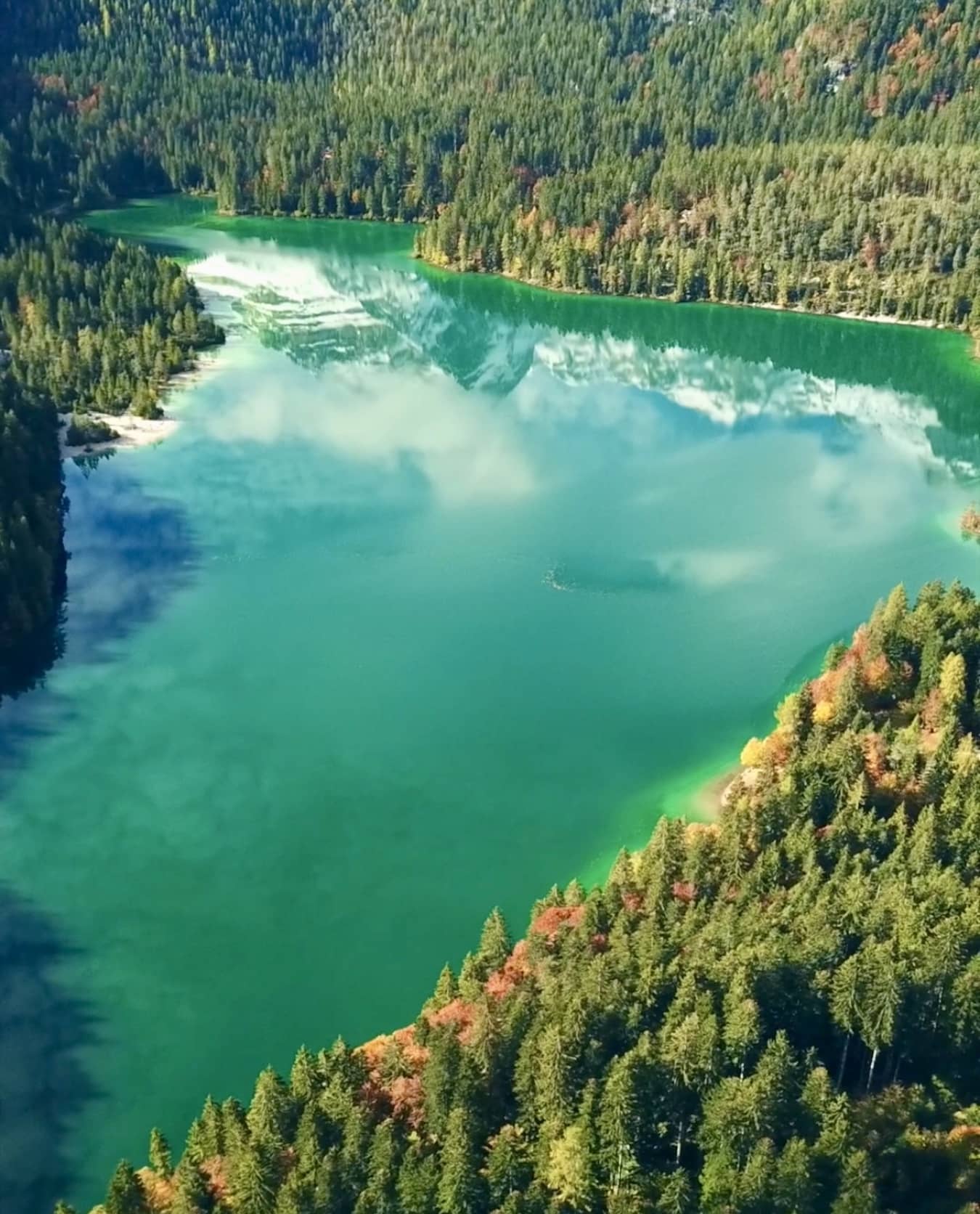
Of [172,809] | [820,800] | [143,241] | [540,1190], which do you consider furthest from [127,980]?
[143,241]

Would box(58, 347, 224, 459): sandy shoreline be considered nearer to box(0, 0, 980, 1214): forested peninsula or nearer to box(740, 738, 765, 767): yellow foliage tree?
box(0, 0, 980, 1214): forested peninsula

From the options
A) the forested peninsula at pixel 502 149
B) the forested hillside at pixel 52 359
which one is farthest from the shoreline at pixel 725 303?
the forested hillside at pixel 52 359

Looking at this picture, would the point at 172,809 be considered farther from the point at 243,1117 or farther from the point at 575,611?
the point at 575,611

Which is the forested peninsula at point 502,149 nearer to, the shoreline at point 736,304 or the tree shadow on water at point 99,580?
the shoreline at point 736,304

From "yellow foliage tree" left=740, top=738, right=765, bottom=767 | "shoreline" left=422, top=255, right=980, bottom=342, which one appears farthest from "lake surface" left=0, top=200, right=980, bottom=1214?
"shoreline" left=422, top=255, right=980, bottom=342

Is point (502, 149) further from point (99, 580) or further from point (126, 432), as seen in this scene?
point (99, 580)

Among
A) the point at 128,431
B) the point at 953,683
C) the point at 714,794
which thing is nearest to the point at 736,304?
the point at 128,431
